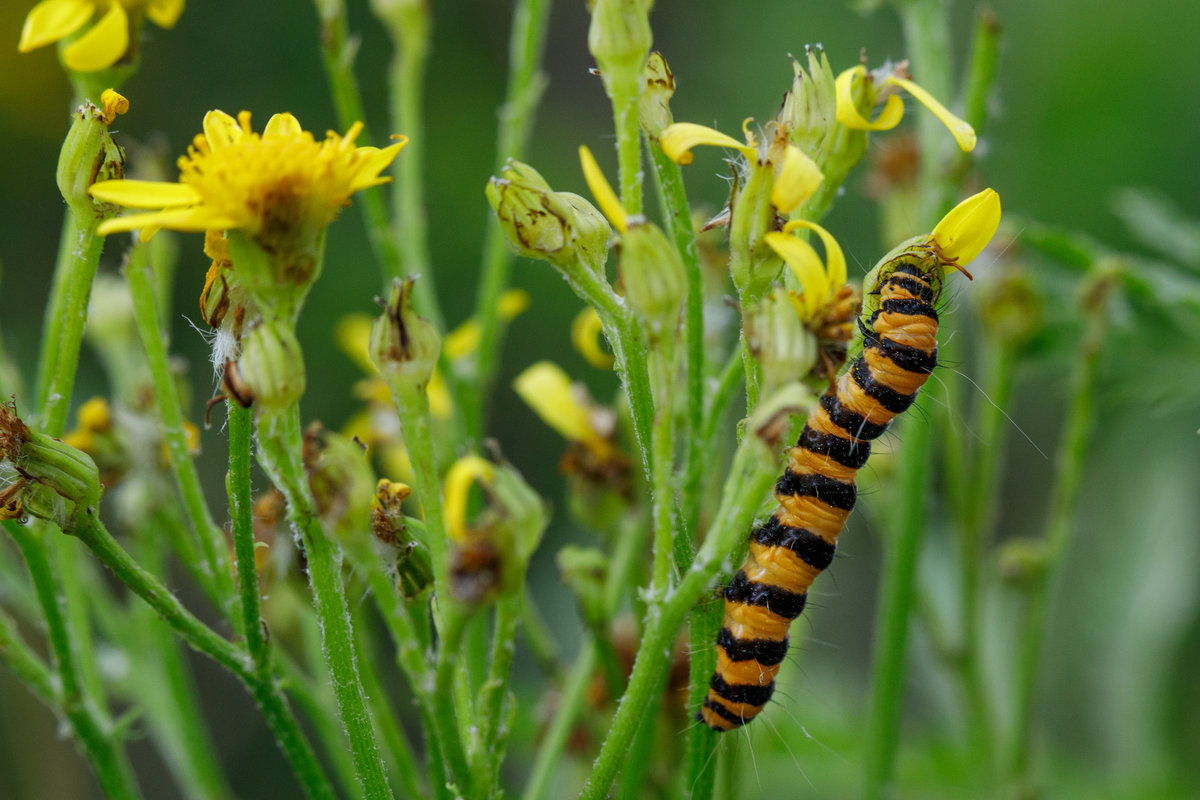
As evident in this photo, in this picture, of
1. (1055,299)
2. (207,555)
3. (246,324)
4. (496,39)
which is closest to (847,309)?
(246,324)

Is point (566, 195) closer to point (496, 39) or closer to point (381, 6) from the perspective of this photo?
point (381, 6)

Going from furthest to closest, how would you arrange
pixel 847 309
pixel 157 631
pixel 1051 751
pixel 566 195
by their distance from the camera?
pixel 1051 751 → pixel 157 631 → pixel 566 195 → pixel 847 309

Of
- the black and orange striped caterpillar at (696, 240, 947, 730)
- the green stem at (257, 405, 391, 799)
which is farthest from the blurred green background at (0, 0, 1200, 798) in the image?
the green stem at (257, 405, 391, 799)

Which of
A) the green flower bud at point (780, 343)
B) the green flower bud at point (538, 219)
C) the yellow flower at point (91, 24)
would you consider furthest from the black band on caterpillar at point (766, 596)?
the yellow flower at point (91, 24)

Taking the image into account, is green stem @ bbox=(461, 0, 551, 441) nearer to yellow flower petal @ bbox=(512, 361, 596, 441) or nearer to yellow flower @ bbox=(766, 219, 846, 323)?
yellow flower petal @ bbox=(512, 361, 596, 441)

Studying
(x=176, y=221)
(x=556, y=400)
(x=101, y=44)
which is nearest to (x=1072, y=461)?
(x=556, y=400)

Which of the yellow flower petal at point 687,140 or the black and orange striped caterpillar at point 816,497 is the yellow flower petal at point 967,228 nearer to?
the black and orange striped caterpillar at point 816,497
